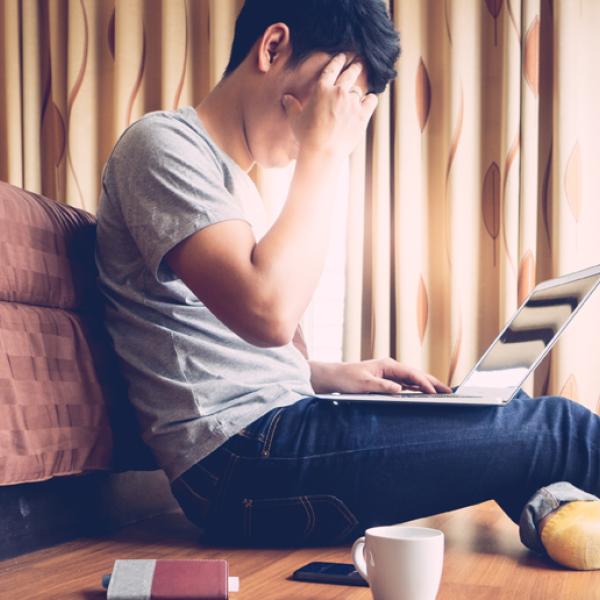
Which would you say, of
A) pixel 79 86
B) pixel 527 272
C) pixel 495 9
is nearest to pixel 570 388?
pixel 527 272

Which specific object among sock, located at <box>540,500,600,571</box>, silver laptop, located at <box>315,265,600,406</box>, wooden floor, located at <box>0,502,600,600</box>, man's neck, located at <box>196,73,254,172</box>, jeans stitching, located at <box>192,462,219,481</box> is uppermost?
man's neck, located at <box>196,73,254,172</box>

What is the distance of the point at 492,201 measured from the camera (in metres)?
2.17

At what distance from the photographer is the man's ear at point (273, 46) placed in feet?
4.11

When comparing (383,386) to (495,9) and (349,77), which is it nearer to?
(349,77)

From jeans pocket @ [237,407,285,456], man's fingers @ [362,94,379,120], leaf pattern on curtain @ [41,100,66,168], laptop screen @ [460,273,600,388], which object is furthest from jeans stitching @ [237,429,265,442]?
leaf pattern on curtain @ [41,100,66,168]

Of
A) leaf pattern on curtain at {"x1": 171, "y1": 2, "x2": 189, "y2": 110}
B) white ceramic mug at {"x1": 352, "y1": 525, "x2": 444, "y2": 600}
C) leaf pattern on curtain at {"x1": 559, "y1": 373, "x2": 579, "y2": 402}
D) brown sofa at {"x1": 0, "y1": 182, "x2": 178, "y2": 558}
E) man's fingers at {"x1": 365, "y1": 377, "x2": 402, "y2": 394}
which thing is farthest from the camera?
leaf pattern on curtain at {"x1": 171, "y1": 2, "x2": 189, "y2": 110}

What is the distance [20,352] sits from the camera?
45.0 inches

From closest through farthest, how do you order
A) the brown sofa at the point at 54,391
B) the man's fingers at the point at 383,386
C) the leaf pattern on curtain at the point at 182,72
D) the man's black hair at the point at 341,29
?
the brown sofa at the point at 54,391 < the man's black hair at the point at 341,29 < the man's fingers at the point at 383,386 < the leaf pattern on curtain at the point at 182,72

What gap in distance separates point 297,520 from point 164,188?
475 millimetres

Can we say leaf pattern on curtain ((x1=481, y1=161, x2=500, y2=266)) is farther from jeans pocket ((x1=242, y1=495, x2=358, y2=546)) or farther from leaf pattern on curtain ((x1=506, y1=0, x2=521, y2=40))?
jeans pocket ((x1=242, y1=495, x2=358, y2=546))

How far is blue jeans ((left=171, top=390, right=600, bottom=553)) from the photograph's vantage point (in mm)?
1158

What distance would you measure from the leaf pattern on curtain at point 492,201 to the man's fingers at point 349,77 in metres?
1.01

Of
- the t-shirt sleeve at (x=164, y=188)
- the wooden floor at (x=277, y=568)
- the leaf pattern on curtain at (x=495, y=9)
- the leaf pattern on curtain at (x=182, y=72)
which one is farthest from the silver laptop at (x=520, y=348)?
the leaf pattern on curtain at (x=182, y=72)

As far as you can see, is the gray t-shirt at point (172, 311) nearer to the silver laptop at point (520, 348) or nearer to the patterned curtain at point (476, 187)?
the silver laptop at point (520, 348)
